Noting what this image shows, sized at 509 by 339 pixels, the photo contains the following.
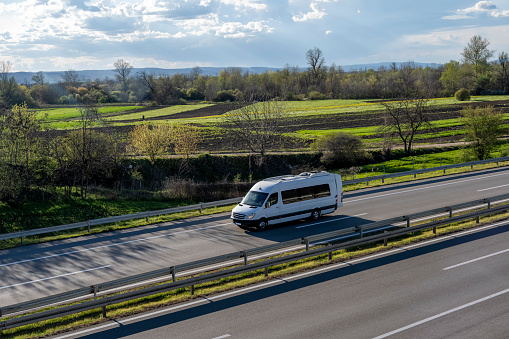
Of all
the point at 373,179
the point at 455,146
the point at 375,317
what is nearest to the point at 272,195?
the point at 375,317

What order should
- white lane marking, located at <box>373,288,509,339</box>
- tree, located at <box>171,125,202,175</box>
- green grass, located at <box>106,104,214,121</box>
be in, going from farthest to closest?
1. green grass, located at <box>106,104,214,121</box>
2. tree, located at <box>171,125,202,175</box>
3. white lane marking, located at <box>373,288,509,339</box>

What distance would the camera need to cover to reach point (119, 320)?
427 inches

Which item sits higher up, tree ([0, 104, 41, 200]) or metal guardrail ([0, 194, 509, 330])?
tree ([0, 104, 41, 200])

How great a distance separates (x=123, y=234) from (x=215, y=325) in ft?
37.5

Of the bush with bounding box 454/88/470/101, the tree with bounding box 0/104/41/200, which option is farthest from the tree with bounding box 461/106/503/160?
the bush with bounding box 454/88/470/101

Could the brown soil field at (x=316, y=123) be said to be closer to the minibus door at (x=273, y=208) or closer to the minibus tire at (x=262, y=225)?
the minibus door at (x=273, y=208)

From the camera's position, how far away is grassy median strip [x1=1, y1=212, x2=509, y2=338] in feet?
34.8

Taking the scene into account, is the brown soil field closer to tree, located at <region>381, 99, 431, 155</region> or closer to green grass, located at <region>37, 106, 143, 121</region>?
tree, located at <region>381, 99, 431, 155</region>

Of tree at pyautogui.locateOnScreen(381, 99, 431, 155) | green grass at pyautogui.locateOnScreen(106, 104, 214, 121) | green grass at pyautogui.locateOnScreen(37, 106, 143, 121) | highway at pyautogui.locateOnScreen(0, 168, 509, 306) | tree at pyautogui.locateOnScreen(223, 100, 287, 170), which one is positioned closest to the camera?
highway at pyautogui.locateOnScreen(0, 168, 509, 306)

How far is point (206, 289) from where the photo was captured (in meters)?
12.7

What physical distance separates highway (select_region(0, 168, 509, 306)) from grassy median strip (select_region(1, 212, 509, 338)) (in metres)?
2.97

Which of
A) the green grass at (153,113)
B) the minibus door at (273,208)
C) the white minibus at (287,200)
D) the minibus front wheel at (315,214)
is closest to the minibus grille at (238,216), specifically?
the white minibus at (287,200)

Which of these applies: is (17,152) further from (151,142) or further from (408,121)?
(408,121)

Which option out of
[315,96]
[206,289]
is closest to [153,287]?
[206,289]
